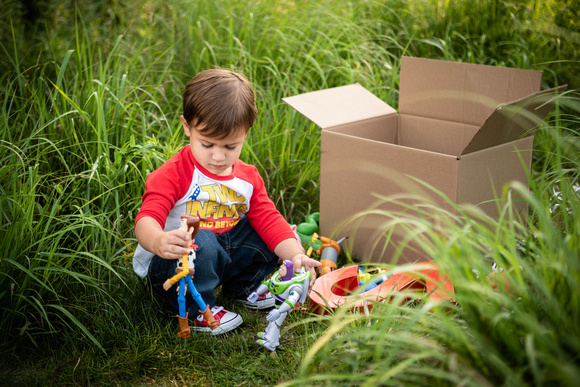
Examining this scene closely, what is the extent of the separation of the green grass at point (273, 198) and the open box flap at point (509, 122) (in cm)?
11

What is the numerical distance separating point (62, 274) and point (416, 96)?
172cm

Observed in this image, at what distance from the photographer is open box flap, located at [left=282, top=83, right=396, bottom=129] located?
2.38m

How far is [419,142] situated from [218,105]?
1237 mm

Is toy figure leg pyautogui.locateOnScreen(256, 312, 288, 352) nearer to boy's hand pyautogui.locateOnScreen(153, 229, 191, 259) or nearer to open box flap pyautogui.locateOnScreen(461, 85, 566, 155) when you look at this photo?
boy's hand pyautogui.locateOnScreen(153, 229, 191, 259)

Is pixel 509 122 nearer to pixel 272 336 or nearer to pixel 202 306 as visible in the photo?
pixel 272 336

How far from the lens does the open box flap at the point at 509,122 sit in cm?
185

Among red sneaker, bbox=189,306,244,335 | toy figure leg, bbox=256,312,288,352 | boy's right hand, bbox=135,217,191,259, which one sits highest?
boy's right hand, bbox=135,217,191,259

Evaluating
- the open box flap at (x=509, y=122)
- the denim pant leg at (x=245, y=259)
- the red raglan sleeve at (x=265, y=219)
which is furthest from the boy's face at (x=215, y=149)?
the open box flap at (x=509, y=122)

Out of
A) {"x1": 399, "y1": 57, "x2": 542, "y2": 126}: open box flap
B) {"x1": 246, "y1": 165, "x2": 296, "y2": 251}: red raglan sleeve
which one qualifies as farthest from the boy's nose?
{"x1": 399, "y1": 57, "x2": 542, "y2": 126}: open box flap

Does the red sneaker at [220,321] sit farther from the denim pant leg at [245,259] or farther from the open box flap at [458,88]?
the open box flap at [458,88]

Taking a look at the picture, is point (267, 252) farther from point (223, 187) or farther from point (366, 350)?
point (366, 350)

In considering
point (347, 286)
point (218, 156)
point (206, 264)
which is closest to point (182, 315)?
point (206, 264)

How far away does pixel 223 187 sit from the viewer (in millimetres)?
1929

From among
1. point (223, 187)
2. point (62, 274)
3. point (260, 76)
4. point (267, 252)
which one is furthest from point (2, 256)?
point (260, 76)
